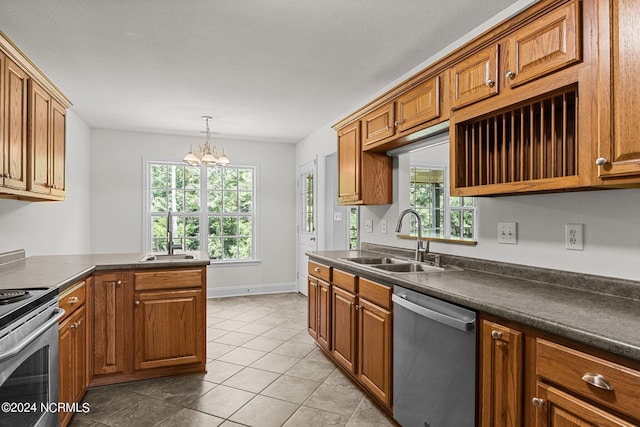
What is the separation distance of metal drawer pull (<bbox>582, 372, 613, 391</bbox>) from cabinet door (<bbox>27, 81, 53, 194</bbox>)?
121 inches

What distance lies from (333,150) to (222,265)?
2.50 meters

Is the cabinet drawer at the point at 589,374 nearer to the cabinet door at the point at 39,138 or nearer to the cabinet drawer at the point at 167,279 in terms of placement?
the cabinet drawer at the point at 167,279

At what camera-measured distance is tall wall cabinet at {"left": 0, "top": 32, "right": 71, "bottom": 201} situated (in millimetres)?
2148

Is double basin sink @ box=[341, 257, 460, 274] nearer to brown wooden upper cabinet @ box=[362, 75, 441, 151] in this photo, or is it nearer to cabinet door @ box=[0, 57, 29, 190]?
brown wooden upper cabinet @ box=[362, 75, 441, 151]

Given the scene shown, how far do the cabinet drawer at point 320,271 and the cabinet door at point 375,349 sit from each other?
1.85ft

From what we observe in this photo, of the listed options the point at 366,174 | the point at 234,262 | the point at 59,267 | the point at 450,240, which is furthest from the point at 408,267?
the point at 234,262

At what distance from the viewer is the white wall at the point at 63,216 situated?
9.98 ft

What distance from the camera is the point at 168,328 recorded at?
9.23 feet

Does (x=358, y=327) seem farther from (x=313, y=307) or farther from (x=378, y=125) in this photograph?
(x=378, y=125)

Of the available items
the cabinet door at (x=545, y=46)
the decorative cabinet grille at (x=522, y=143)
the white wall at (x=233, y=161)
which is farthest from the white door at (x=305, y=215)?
the cabinet door at (x=545, y=46)

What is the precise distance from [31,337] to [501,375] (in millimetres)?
1885

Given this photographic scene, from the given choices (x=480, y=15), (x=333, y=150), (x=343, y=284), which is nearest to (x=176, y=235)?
(x=333, y=150)

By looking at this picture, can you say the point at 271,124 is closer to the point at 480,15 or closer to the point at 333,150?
the point at 333,150

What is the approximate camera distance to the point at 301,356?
11.0 feet
